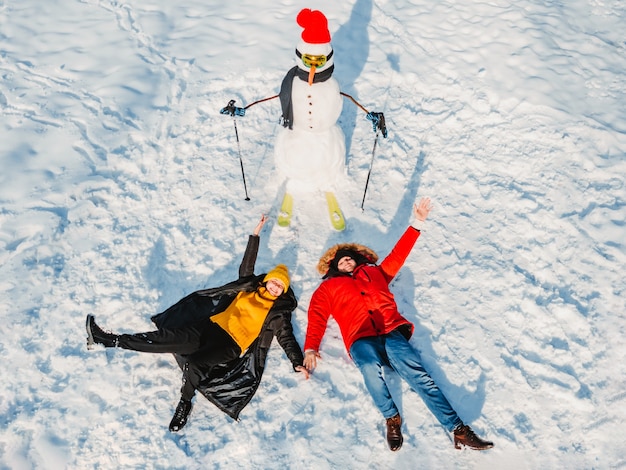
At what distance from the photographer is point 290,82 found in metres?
4.93

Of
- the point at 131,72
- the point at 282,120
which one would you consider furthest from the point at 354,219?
the point at 131,72

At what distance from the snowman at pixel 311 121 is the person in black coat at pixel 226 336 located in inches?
40.6

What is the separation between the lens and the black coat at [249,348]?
180 inches

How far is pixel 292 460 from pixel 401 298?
1.95 m

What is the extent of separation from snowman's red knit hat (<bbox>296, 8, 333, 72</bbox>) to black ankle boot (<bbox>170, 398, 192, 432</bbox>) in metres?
3.38

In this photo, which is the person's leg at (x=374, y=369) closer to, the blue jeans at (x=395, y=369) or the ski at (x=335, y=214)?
the blue jeans at (x=395, y=369)

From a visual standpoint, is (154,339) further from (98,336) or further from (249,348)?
(249,348)

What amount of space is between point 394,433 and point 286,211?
269 centimetres

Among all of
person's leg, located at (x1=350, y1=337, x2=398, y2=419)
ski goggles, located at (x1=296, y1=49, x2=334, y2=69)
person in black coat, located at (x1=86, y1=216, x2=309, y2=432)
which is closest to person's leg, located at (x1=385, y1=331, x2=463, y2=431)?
person's leg, located at (x1=350, y1=337, x2=398, y2=419)

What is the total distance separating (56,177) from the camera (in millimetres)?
6168

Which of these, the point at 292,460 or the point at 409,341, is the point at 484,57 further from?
the point at 292,460

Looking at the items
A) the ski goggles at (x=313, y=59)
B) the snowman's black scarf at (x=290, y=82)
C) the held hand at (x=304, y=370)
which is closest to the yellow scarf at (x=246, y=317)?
the held hand at (x=304, y=370)

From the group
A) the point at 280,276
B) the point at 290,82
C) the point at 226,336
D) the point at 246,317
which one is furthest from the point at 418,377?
the point at 290,82

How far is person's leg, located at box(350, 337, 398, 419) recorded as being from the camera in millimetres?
4363
